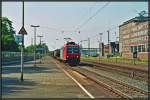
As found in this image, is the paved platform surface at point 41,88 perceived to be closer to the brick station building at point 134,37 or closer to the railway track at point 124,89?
the railway track at point 124,89

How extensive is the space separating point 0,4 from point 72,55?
3066 cm

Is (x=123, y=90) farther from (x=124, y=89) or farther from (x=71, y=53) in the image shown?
(x=71, y=53)

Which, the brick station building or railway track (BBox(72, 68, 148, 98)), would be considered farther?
the brick station building

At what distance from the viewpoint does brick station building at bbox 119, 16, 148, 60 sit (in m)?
105

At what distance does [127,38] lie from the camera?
136750 mm

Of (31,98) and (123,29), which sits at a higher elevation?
(123,29)

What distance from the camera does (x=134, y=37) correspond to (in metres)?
125

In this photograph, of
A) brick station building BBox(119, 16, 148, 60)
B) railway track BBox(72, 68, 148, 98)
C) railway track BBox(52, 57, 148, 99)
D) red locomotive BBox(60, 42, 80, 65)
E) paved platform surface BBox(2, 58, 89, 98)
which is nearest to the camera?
paved platform surface BBox(2, 58, 89, 98)

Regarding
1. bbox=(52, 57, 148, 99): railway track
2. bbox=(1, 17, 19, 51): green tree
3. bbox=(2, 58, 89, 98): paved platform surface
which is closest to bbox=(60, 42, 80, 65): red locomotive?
bbox=(2, 58, 89, 98): paved platform surface

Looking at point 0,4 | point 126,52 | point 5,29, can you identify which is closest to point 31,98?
point 0,4

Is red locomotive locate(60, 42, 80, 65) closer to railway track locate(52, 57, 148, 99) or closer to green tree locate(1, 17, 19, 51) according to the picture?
railway track locate(52, 57, 148, 99)

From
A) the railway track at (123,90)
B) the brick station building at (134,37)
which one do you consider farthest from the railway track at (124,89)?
the brick station building at (134,37)

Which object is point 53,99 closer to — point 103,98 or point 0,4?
point 103,98

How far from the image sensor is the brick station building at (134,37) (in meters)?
105
